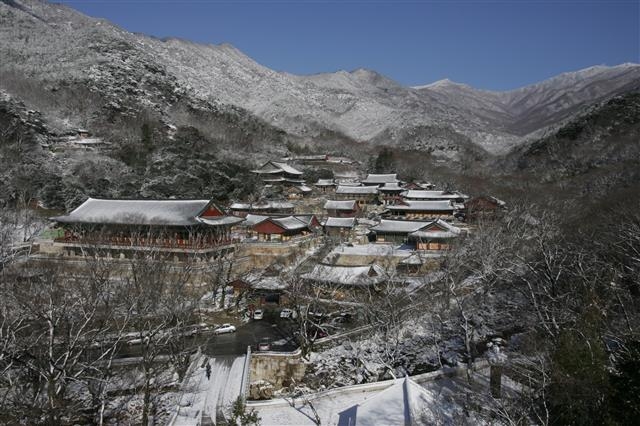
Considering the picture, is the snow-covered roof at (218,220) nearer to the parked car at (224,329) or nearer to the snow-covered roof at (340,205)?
the parked car at (224,329)

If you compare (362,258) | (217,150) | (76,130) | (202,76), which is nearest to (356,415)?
(362,258)

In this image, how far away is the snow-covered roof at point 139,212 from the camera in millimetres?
29719

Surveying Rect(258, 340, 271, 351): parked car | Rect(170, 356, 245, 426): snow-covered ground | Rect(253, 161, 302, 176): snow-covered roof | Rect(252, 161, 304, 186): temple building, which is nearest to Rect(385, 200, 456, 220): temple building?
Rect(252, 161, 304, 186): temple building

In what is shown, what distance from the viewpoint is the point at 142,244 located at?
29297 millimetres

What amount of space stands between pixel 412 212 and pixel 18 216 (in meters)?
38.2

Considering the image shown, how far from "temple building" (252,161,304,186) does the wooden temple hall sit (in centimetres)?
2642

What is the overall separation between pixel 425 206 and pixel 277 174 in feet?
Answer: 73.9

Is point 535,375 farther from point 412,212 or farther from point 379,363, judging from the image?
point 412,212

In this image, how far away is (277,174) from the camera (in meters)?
59.3

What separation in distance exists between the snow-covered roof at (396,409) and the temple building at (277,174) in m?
47.3

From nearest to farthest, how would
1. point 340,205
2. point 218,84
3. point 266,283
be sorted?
point 266,283 < point 340,205 < point 218,84

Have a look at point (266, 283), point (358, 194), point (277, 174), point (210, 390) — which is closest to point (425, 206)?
point (358, 194)

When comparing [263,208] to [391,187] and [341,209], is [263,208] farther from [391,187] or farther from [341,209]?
[391,187]

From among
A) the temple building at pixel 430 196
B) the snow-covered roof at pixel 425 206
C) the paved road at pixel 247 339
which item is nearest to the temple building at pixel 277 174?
the temple building at pixel 430 196
